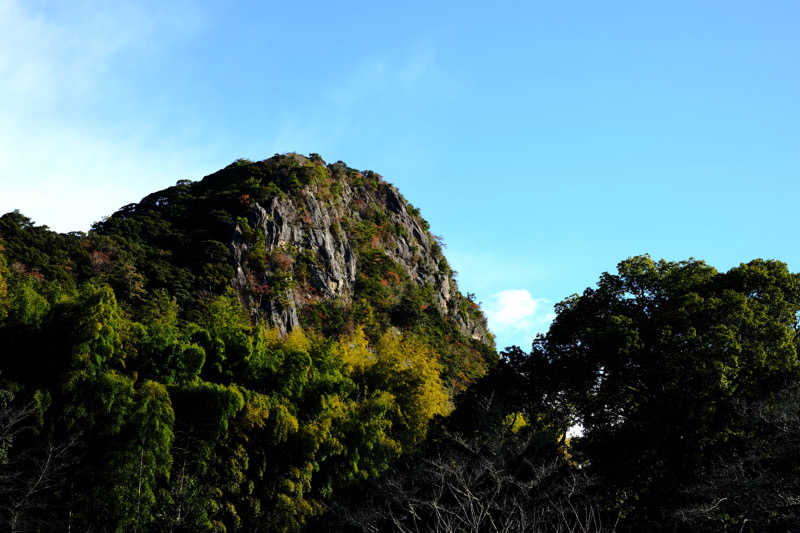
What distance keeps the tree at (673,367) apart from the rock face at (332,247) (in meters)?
22.8

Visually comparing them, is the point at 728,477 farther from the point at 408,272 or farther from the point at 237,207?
the point at 408,272

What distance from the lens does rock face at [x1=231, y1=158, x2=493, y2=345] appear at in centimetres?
3809

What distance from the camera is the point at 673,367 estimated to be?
1545 cm

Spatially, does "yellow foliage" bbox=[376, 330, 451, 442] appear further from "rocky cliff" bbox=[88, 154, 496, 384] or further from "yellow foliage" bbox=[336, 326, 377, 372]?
"rocky cliff" bbox=[88, 154, 496, 384]

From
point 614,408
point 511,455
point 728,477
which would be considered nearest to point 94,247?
point 511,455

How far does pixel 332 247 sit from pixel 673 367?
3291cm

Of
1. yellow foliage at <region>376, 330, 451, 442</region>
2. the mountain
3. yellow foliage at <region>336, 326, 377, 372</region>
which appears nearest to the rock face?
the mountain

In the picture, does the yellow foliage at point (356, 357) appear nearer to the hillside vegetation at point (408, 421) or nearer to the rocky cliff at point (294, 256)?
the hillside vegetation at point (408, 421)

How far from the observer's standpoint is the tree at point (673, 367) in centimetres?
1481

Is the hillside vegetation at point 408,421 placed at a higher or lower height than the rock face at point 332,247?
lower

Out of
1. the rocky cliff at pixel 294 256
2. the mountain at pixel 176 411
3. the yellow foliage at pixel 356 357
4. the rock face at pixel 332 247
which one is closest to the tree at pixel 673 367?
the mountain at pixel 176 411

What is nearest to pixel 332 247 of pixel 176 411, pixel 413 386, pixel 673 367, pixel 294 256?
pixel 294 256

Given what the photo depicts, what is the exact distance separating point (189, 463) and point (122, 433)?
5.59 ft

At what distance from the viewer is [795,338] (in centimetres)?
1520
